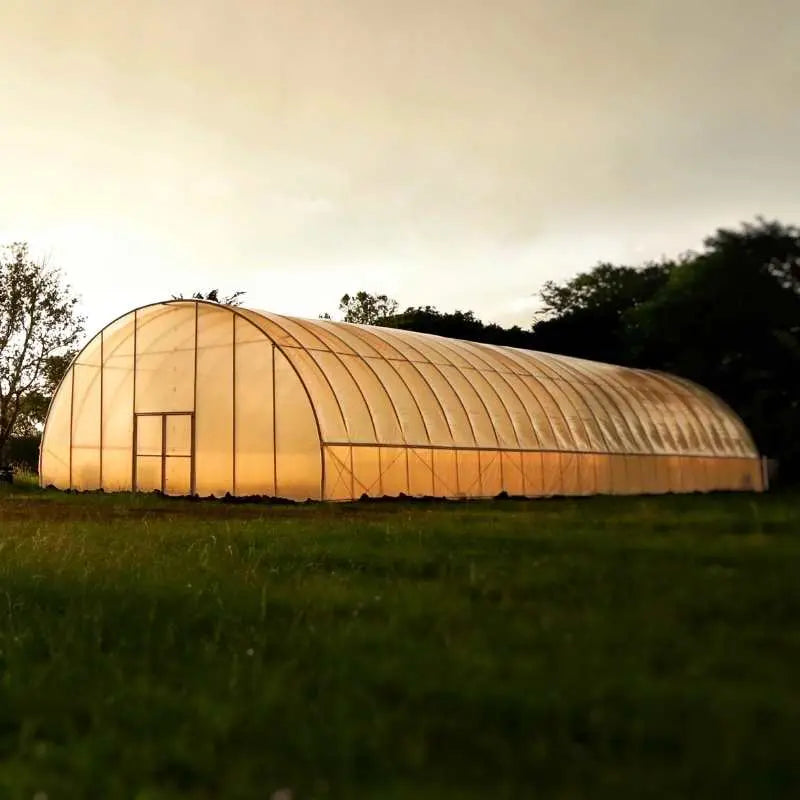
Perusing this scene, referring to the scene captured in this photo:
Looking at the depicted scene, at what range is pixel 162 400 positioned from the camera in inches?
1149

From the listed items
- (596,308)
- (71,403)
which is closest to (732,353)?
(596,308)

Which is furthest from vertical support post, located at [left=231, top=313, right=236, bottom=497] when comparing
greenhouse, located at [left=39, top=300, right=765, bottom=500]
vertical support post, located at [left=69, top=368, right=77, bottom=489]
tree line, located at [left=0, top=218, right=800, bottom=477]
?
tree line, located at [left=0, top=218, right=800, bottom=477]

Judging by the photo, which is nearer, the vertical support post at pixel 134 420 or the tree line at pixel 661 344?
the vertical support post at pixel 134 420

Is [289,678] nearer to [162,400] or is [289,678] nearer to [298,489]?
[298,489]

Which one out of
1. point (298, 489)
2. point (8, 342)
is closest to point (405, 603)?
point (298, 489)

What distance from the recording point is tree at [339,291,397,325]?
69.9m

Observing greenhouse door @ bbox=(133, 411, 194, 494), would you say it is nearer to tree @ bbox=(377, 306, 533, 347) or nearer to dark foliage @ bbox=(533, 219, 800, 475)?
dark foliage @ bbox=(533, 219, 800, 475)

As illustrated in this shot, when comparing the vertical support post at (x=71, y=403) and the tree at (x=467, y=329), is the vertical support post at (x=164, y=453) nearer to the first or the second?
the vertical support post at (x=71, y=403)

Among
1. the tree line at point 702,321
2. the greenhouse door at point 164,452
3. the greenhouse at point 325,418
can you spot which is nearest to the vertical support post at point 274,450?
the greenhouse at point 325,418

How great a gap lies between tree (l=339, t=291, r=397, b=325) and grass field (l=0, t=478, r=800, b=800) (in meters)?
59.8

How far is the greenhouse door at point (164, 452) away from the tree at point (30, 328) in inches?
635

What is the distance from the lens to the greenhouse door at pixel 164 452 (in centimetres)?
2831

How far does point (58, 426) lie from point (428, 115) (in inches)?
760

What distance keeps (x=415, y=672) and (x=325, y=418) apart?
19.6m
